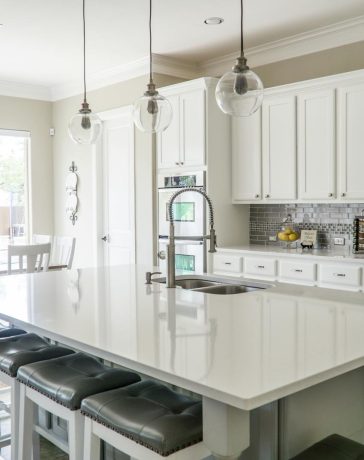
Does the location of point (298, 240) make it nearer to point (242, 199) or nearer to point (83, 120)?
point (242, 199)

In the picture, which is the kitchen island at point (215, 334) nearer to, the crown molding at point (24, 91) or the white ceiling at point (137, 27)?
the white ceiling at point (137, 27)

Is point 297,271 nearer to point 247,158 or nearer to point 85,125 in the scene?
point 247,158

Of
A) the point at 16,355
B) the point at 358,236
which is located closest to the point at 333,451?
the point at 16,355

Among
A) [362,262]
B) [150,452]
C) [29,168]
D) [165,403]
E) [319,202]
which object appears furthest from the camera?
[29,168]

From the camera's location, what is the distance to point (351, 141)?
4266 millimetres

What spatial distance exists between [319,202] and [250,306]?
8.02ft

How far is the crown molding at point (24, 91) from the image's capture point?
260 inches

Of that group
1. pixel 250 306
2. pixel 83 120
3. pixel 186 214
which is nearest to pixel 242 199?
pixel 186 214

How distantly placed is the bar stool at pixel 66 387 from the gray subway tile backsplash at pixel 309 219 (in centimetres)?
305

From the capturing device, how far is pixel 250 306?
2.26m

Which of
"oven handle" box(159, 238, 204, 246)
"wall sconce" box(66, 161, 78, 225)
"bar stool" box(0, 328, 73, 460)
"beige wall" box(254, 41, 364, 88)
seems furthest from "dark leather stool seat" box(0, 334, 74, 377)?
"wall sconce" box(66, 161, 78, 225)

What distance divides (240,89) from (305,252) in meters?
2.36

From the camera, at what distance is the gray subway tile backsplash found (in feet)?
15.3

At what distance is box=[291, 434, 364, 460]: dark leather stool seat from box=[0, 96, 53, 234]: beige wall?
19.2ft
